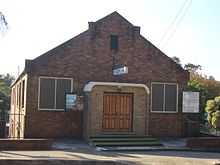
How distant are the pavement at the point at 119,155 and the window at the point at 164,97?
17.2 feet

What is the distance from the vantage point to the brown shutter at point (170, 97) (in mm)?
26266

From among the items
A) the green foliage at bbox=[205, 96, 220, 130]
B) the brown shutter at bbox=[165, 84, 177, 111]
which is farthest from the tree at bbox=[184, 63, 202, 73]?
the brown shutter at bbox=[165, 84, 177, 111]

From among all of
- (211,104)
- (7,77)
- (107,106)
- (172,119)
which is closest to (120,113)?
(107,106)

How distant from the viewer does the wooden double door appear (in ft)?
80.0

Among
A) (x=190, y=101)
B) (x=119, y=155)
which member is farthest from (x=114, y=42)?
(x=119, y=155)

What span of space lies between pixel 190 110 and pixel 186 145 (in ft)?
13.7

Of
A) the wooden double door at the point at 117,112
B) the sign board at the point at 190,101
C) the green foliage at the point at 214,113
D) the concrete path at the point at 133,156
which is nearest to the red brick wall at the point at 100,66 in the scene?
the sign board at the point at 190,101

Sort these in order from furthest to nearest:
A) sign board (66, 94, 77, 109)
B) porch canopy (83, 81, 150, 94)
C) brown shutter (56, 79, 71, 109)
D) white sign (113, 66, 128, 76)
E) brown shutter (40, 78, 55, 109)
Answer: brown shutter (56, 79, 71, 109) < brown shutter (40, 78, 55, 109) < sign board (66, 94, 77, 109) < porch canopy (83, 81, 150, 94) < white sign (113, 66, 128, 76)

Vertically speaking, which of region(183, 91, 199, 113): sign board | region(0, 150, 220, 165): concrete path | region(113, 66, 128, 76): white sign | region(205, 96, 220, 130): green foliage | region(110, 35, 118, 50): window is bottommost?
region(0, 150, 220, 165): concrete path

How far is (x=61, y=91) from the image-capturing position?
24.2m

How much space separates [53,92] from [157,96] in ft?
19.7

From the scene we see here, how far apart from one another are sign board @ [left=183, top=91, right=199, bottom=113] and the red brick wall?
633mm

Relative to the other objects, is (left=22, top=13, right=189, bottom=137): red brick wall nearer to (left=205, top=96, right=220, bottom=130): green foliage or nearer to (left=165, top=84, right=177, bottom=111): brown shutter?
(left=165, top=84, right=177, bottom=111): brown shutter

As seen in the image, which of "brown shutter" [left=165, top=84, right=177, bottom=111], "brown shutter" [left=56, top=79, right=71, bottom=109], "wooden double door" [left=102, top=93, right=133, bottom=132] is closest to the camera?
"brown shutter" [left=56, top=79, right=71, bottom=109]
